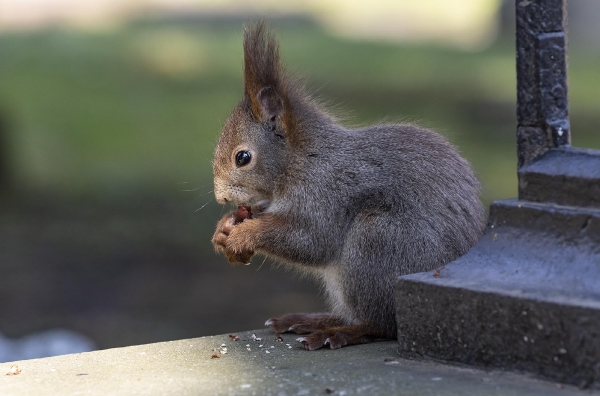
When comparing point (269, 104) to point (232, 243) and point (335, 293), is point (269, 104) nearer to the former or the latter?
point (232, 243)

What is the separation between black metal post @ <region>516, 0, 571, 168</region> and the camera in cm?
234

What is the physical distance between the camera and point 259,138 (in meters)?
3.14

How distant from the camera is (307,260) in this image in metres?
2.88

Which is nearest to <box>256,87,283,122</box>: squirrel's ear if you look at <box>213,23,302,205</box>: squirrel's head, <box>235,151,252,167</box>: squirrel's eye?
<box>213,23,302,205</box>: squirrel's head

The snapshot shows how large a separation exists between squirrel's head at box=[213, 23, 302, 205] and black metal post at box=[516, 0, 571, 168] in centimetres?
90

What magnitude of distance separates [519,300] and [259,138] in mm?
1247

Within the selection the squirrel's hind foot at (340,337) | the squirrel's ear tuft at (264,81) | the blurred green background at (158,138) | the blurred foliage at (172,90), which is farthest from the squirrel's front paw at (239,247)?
the blurred foliage at (172,90)

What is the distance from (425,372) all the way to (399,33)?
33.1ft

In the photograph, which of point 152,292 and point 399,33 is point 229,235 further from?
point 399,33

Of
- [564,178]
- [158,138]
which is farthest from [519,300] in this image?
[158,138]

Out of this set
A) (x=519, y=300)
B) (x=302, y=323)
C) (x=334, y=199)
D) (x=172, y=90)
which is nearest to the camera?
(x=519, y=300)

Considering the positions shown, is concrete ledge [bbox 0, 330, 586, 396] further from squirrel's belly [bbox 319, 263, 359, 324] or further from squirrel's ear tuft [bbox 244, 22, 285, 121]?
squirrel's ear tuft [bbox 244, 22, 285, 121]

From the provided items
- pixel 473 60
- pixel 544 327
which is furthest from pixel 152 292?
pixel 473 60

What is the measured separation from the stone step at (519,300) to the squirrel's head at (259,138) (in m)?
0.84
